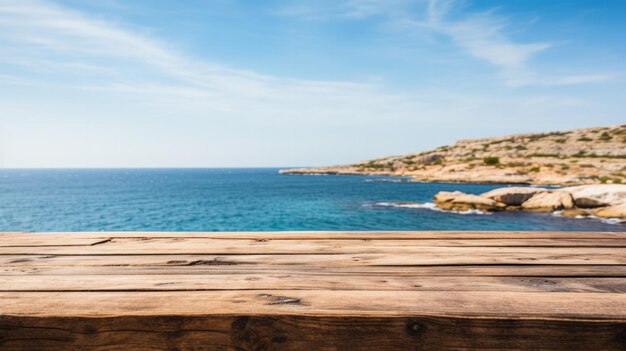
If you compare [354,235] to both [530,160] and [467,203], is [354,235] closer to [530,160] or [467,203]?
[467,203]

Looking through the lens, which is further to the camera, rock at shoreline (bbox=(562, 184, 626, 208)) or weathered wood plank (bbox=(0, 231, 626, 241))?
rock at shoreline (bbox=(562, 184, 626, 208))

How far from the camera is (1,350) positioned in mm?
1202

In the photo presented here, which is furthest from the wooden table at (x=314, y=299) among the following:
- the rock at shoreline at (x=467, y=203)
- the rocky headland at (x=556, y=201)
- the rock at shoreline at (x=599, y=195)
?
the rock at shoreline at (x=599, y=195)

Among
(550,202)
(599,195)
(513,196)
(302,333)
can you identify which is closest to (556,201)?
(550,202)

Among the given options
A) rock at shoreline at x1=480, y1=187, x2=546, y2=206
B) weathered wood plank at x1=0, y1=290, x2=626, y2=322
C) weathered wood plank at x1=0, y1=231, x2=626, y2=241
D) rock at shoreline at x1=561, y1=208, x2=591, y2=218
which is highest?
weathered wood plank at x1=0, y1=290, x2=626, y2=322

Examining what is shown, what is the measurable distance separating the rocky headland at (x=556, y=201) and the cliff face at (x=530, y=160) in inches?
755

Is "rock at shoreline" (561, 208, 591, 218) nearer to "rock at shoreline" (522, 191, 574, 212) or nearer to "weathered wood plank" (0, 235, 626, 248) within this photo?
"rock at shoreline" (522, 191, 574, 212)

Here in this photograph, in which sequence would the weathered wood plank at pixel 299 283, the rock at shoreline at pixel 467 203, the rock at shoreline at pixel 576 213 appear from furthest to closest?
the rock at shoreline at pixel 467 203, the rock at shoreline at pixel 576 213, the weathered wood plank at pixel 299 283

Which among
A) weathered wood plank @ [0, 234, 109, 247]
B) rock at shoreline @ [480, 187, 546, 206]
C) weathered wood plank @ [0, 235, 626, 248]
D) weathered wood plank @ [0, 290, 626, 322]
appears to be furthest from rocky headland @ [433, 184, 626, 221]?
weathered wood plank @ [0, 234, 109, 247]

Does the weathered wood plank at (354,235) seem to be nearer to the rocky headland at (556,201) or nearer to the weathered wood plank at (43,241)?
the weathered wood plank at (43,241)

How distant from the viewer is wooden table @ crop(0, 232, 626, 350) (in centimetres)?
118

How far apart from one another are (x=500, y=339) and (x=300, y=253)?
122 centimetres

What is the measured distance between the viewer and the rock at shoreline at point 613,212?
23.9 m

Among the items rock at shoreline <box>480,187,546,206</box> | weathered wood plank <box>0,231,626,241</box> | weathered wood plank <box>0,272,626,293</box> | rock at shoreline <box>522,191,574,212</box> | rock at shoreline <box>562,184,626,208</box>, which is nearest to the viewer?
weathered wood plank <box>0,272,626,293</box>
